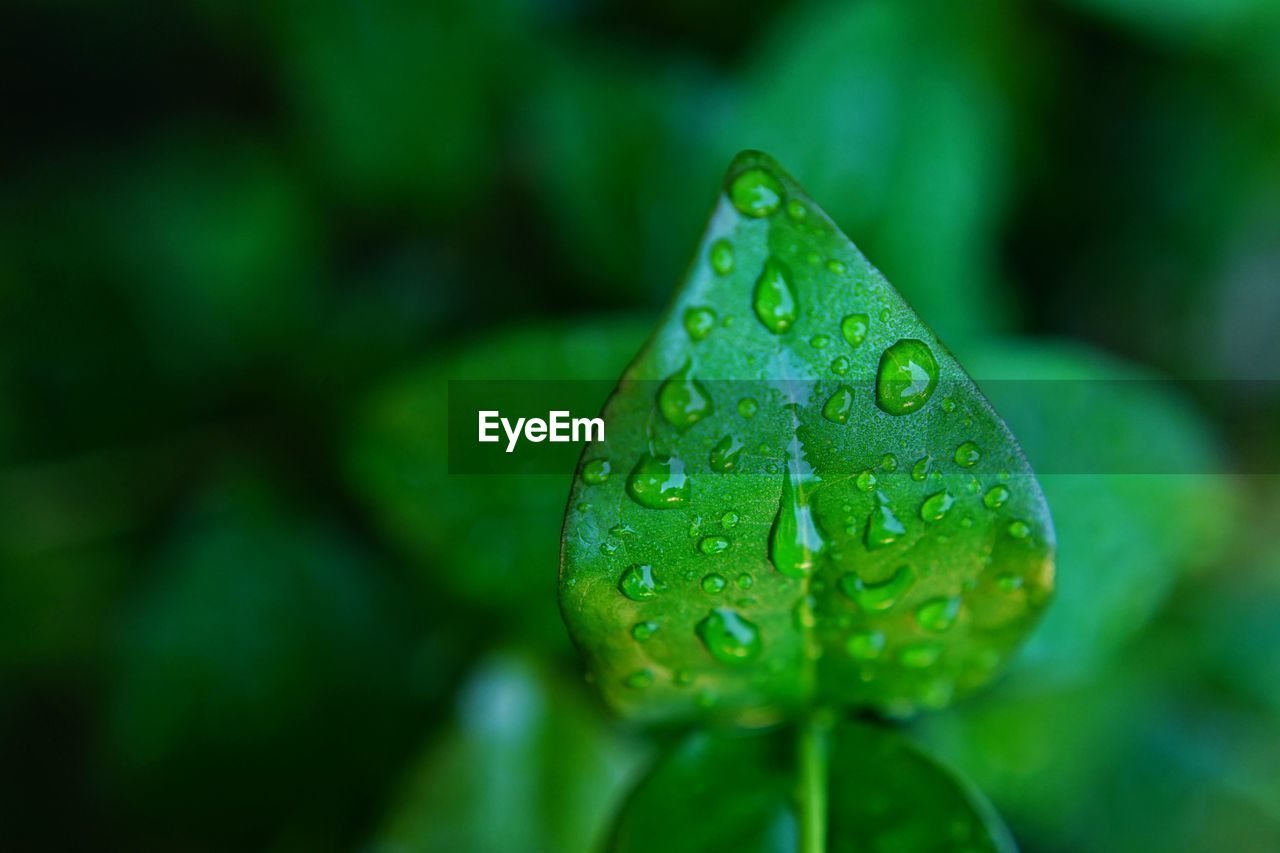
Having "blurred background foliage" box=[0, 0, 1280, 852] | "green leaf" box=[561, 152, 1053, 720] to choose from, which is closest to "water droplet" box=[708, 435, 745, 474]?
"green leaf" box=[561, 152, 1053, 720]

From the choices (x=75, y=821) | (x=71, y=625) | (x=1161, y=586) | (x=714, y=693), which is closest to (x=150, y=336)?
(x=71, y=625)

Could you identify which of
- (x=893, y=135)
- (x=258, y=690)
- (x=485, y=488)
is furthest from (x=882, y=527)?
(x=258, y=690)

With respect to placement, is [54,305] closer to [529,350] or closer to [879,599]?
[529,350]

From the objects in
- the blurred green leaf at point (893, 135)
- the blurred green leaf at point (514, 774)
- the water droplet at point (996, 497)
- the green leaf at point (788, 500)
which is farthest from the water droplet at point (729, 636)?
the blurred green leaf at point (893, 135)

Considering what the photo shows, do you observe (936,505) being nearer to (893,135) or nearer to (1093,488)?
(1093,488)

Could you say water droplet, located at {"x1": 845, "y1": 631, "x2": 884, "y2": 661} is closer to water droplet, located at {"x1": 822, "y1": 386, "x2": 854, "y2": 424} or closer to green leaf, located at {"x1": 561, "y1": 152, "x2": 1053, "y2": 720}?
green leaf, located at {"x1": 561, "y1": 152, "x2": 1053, "y2": 720}

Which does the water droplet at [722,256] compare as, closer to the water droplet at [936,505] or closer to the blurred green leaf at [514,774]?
the water droplet at [936,505]
